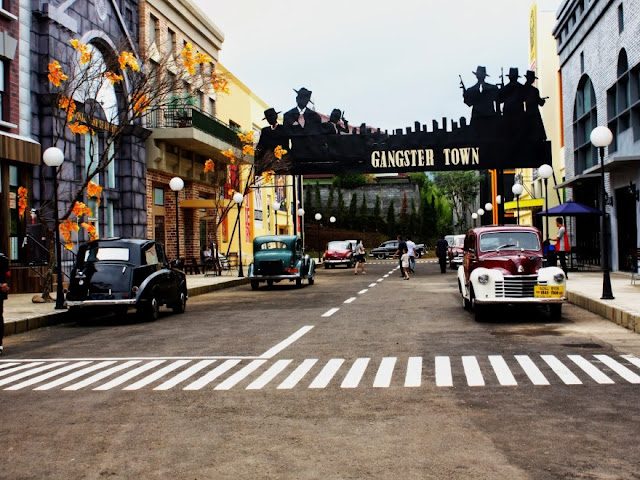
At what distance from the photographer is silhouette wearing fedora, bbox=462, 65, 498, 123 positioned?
34969 mm

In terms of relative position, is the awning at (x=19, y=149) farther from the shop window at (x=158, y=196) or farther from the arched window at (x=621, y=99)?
the arched window at (x=621, y=99)

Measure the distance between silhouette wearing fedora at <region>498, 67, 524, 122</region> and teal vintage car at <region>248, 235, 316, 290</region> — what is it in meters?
13.4

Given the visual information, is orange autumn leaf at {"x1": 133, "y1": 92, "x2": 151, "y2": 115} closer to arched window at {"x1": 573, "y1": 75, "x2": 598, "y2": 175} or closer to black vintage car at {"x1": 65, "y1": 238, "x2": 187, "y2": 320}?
black vintage car at {"x1": 65, "y1": 238, "x2": 187, "y2": 320}

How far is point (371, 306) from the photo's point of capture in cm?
1773

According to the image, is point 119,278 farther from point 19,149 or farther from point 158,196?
point 158,196

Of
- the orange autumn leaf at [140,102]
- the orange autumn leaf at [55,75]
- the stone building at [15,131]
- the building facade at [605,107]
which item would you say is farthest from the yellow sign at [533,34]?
the orange autumn leaf at [55,75]

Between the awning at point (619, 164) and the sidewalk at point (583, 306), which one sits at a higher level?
the awning at point (619, 164)

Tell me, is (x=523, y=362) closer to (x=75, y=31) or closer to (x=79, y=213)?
(x=79, y=213)

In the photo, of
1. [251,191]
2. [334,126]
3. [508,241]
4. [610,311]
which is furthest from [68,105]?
[251,191]

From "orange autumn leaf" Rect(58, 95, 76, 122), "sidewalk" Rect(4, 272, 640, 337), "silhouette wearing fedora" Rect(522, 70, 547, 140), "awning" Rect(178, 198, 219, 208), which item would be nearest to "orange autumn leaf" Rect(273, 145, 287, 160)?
"awning" Rect(178, 198, 219, 208)

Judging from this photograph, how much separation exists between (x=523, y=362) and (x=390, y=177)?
84.7m

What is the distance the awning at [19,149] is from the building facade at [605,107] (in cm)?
1612

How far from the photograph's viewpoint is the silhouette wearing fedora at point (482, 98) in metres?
35.0

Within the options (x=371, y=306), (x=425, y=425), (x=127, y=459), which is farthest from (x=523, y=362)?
(x=371, y=306)
